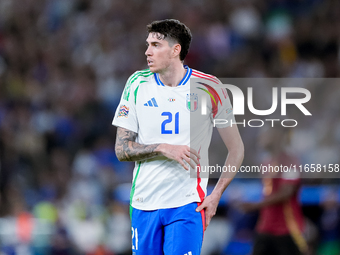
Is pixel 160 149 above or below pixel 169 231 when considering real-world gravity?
above

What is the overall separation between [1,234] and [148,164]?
5.30 meters

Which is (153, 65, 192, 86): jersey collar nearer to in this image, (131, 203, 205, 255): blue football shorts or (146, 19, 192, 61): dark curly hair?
(146, 19, 192, 61): dark curly hair

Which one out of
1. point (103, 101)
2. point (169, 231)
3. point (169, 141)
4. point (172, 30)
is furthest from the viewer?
point (103, 101)

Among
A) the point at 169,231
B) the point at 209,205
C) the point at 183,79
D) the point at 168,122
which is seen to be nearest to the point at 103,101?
the point at 183,79

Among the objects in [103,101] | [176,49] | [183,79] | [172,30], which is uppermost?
[172,30]

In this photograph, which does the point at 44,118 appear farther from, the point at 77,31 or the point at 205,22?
the point at 205,22

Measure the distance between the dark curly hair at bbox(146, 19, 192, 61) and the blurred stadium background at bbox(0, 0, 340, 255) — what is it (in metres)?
4.15

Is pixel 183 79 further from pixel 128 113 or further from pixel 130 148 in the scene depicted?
pixel 130 148

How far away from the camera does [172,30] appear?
14.3ft

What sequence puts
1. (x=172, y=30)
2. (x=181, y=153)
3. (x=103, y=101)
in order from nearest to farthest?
(x=181, y=153)
(x=172, y=30)
(x=103, y=101)

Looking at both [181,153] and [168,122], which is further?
[168,122]

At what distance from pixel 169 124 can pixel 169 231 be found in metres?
0.87

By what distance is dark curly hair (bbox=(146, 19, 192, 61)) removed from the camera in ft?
14.1

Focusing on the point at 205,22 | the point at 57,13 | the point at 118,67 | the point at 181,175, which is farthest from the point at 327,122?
the point at 57,13
